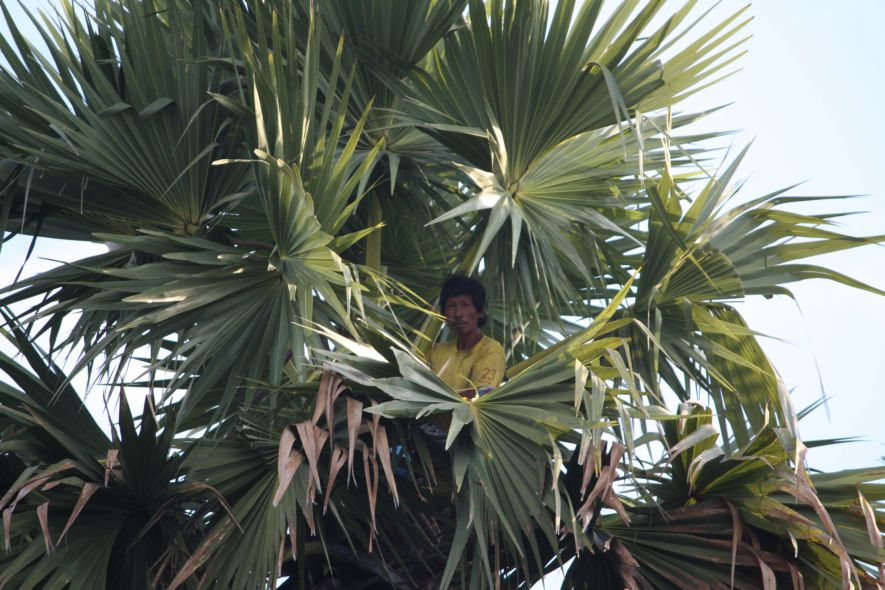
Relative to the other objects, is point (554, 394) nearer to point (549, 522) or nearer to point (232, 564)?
point (549, 522)

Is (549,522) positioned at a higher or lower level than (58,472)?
lower

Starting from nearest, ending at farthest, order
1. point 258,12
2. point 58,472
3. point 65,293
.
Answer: point 58,472 → point 258,12 → point 65,293

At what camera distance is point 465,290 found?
5777 millimetres

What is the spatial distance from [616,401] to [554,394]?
0.93 feet

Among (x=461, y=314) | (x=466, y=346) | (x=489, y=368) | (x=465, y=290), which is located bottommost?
(x=489, y=368)

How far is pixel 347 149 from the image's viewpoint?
487 centimetres

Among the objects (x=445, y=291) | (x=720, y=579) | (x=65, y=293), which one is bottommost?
(x=720, y=579)

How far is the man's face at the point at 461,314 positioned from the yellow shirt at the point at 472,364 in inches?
3.8

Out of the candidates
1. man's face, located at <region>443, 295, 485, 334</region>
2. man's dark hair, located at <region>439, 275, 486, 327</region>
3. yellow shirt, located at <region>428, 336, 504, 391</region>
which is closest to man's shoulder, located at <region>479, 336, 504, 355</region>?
yellow shirt, located at <region>428, 336, 504, 391</region>

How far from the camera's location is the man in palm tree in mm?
5449

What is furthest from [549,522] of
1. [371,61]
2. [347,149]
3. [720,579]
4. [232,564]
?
[371,61]

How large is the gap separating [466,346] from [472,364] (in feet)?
0.61

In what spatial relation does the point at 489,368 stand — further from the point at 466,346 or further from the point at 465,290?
the point at 465,290

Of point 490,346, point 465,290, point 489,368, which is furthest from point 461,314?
point 489,368
